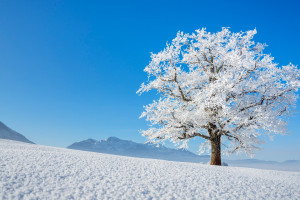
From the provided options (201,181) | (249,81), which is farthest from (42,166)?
(249,81)

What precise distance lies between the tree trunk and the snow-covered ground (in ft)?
19.8

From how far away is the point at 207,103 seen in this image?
14.1 m

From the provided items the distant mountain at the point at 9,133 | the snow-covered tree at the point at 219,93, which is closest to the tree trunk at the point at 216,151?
the snow-covered tree at the point at 219,93

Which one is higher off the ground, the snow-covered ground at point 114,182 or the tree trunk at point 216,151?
the tree trunk at point 216,151

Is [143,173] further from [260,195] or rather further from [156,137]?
[156,137]

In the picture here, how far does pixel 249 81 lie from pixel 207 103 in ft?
12.1

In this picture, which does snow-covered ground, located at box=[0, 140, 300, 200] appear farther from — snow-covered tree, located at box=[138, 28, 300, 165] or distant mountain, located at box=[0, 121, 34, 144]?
distant mountain, located at box=[0, 121, 34, 144]

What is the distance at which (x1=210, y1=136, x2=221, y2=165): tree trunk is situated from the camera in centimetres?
1578

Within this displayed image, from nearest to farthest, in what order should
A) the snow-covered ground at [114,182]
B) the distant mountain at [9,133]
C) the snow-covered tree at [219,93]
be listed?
the snow-covered ground at [114,182], the snow-covered tree at [219,93], the distant mountain at [9,133]

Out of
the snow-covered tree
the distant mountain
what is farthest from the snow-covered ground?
the distant mountain

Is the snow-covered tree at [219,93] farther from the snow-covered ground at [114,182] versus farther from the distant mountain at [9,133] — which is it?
the distant mountain at [9,133]

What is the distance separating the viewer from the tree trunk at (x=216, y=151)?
1578 cm

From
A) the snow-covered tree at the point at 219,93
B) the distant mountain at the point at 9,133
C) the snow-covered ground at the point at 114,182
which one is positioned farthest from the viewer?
the distant mountain at the point at 9,133

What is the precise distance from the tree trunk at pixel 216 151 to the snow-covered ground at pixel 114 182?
602 cm
